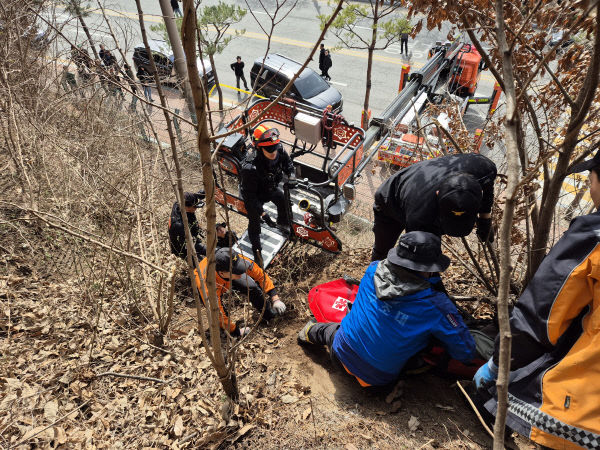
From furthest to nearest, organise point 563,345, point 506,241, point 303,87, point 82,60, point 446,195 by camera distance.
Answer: point 303,87
point 82,60
point 446,195
point 563,345
point 506,241

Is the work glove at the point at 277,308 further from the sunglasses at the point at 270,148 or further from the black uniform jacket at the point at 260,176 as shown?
the sunglasses at the point at 270,148

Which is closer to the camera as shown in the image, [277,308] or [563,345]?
[563,345]

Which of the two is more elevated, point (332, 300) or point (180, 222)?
point (180, 222)

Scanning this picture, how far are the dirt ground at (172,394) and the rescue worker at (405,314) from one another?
48 centimetres

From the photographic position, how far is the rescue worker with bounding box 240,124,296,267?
5176 millimetres

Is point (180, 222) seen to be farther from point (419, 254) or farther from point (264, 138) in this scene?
point (419, 254)

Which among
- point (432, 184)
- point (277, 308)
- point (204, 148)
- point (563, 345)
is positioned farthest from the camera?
point (277, 308)

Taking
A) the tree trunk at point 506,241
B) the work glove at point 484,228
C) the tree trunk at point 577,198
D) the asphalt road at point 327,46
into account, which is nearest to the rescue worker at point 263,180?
the work glove at point 484,228

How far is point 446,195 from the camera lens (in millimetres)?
3418

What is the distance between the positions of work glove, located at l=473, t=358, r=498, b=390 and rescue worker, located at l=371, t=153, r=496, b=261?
3.76 feet

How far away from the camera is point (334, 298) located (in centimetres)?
459

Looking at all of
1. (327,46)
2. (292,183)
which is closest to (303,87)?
(327,46)

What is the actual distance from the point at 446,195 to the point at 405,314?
3.61ft

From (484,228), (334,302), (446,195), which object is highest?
(446,195)
